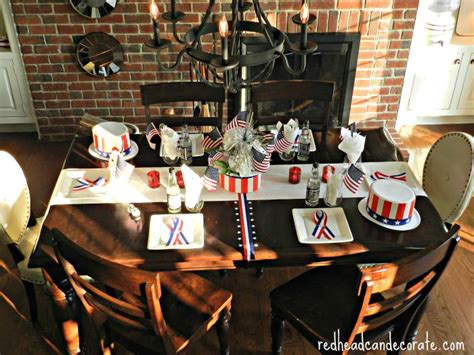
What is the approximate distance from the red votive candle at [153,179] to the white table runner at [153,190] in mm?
19

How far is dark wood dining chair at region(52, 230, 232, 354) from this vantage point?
174 cm

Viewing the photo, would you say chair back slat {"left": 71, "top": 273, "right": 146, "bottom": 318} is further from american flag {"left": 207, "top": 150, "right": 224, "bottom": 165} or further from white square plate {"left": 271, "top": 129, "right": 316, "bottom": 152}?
white square plate {"left": 271, "top": 129, "right": 316, "bottom": 152}

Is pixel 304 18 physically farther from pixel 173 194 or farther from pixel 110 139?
pixel 110 139

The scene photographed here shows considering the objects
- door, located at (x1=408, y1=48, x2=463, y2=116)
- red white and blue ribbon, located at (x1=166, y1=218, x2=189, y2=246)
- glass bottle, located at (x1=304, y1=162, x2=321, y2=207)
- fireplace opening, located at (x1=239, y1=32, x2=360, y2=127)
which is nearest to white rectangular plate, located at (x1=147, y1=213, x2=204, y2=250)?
red white and blue ribbon, located at (x1=166, y1=218, x2=189, y2=246)

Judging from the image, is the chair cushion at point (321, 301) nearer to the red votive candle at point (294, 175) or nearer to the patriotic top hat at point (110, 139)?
the red votive candle at point (294, 175)

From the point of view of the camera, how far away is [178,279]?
2295 mm

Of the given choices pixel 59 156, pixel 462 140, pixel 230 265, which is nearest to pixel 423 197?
pixel 462 140

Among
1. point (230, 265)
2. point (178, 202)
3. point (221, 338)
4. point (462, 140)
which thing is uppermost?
point (462, 140)

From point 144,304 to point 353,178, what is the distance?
1079 millimetres

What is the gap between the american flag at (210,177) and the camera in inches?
93.4

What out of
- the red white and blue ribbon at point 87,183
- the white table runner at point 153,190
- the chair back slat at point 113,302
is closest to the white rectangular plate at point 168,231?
the white table runner at point 153,190

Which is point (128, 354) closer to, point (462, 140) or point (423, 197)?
point (423, 197)

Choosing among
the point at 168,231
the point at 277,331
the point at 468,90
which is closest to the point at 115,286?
the point at 168,231

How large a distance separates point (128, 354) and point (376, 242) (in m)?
1.26
